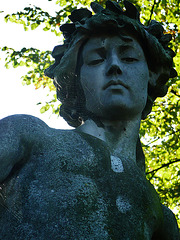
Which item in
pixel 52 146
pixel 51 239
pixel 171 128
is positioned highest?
pixel 171 128

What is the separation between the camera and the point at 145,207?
2.45m

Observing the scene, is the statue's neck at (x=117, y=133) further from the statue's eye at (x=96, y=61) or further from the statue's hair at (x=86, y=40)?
the statue's eye at (x=96, y=61)

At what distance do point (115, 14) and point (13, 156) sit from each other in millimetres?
1488

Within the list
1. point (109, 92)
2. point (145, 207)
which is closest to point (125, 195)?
point (145, 207)

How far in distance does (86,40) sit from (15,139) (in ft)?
3.87

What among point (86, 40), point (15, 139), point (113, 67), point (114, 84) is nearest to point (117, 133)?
point (114, 84)

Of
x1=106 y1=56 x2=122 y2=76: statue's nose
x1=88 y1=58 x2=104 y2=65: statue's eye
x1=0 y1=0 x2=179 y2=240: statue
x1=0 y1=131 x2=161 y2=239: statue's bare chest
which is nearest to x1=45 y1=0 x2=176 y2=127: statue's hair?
x1=0 y1=0 x2=179 y2=240: statue

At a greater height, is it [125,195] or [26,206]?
[125,195]

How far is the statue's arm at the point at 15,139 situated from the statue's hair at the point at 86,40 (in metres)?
0.71

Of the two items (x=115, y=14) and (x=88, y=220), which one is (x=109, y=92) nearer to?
(x=115, y=14)

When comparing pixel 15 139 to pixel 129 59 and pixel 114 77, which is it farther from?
pixel 129 59

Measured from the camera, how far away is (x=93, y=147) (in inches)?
97.7

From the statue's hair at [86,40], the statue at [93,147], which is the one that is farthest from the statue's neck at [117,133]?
the statue's hair at [86,40]

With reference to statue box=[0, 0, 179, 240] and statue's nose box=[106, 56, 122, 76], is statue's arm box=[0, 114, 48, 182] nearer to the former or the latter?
statue box=[0, 0, 179, 240]
